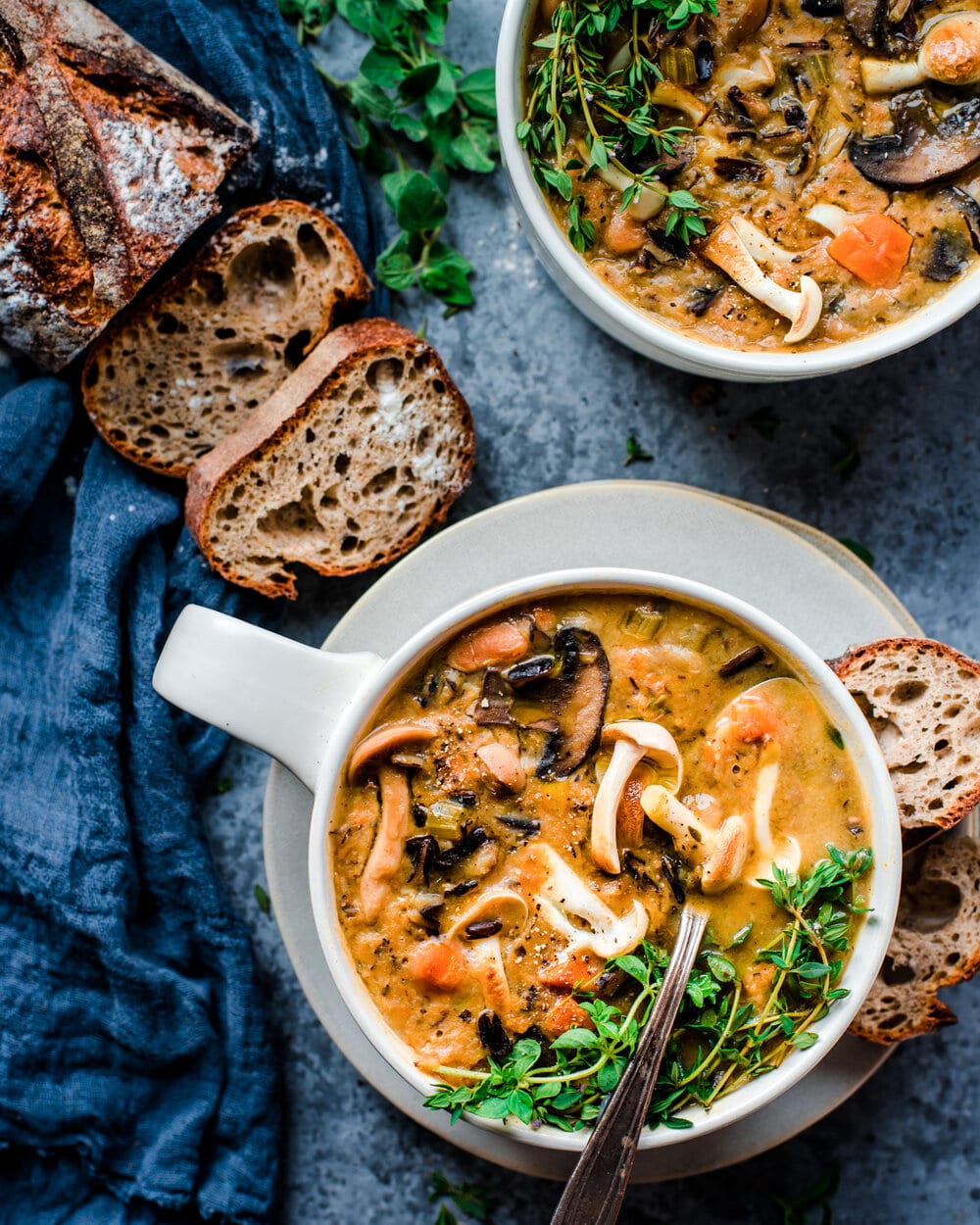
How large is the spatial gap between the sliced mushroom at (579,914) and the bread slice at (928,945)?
0.73 m

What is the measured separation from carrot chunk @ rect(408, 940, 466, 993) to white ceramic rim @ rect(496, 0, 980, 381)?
4.19 feet

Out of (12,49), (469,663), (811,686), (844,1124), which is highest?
(12,49)

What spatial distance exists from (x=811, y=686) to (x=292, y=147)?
1.80 meters

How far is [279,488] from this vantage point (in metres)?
2.74

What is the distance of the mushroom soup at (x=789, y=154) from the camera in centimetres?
225

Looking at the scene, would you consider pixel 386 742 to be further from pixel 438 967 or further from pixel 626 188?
pixel 626 188

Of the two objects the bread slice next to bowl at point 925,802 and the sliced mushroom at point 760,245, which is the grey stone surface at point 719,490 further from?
the sliced mushroom at point 760,245

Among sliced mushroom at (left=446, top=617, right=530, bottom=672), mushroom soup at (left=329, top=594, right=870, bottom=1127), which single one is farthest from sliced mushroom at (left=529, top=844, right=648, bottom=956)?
sliced mushroom at (left=446, top=617, right=530, bottom=672)

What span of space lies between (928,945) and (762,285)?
152 cm

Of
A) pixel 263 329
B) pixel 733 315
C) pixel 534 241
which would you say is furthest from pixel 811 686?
pixel 263 329

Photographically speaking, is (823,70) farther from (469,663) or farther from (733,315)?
(469,663)

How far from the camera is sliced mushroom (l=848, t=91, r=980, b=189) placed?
7.45 ft

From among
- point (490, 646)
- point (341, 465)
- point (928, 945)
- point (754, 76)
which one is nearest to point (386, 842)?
point (490, 646)

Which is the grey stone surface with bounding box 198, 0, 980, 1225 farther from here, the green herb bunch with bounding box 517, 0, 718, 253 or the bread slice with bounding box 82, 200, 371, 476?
the green herb bunch with bounding box 517, 0, 718, 253
